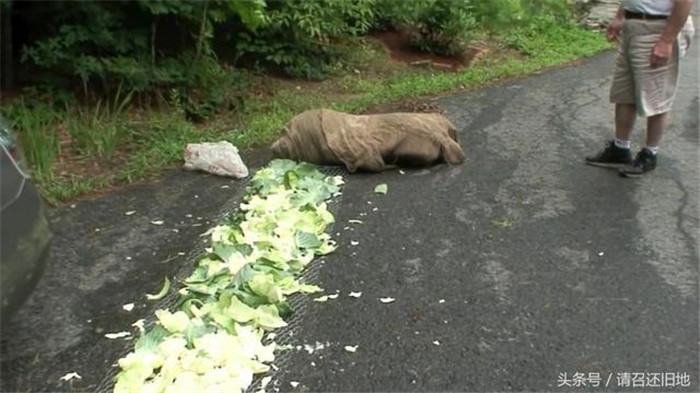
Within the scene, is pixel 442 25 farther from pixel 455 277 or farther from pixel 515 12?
pixel 455 277

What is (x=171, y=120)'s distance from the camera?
273 inches

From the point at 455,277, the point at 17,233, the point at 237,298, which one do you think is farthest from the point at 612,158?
the point at 17,233

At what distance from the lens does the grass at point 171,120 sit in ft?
19.2

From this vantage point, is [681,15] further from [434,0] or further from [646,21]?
[434,0]

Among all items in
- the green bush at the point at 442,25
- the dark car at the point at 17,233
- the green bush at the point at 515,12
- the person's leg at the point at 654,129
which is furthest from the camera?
the green bush at the point at 515,12

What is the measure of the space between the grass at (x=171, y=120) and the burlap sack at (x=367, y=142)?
0.75m

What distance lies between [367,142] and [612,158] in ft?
5.60

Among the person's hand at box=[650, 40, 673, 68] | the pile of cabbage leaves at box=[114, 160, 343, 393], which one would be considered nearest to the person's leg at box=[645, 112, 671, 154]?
the person's hand at box=[650, 40, 673, 68]

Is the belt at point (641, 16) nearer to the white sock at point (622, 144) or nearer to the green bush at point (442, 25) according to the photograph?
the white sock at point (622, 144)

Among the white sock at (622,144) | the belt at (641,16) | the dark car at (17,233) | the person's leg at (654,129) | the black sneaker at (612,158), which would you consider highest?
the dark car at (17,233)

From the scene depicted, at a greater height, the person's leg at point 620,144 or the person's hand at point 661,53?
the person's hand at point 661,53

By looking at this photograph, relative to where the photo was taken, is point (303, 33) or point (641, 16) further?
point (303, 33)

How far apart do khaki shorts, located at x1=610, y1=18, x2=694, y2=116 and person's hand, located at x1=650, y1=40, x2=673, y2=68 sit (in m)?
0.05

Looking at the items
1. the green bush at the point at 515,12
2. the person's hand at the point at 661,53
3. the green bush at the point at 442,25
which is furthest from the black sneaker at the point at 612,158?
the green bush at the point at 515,12
